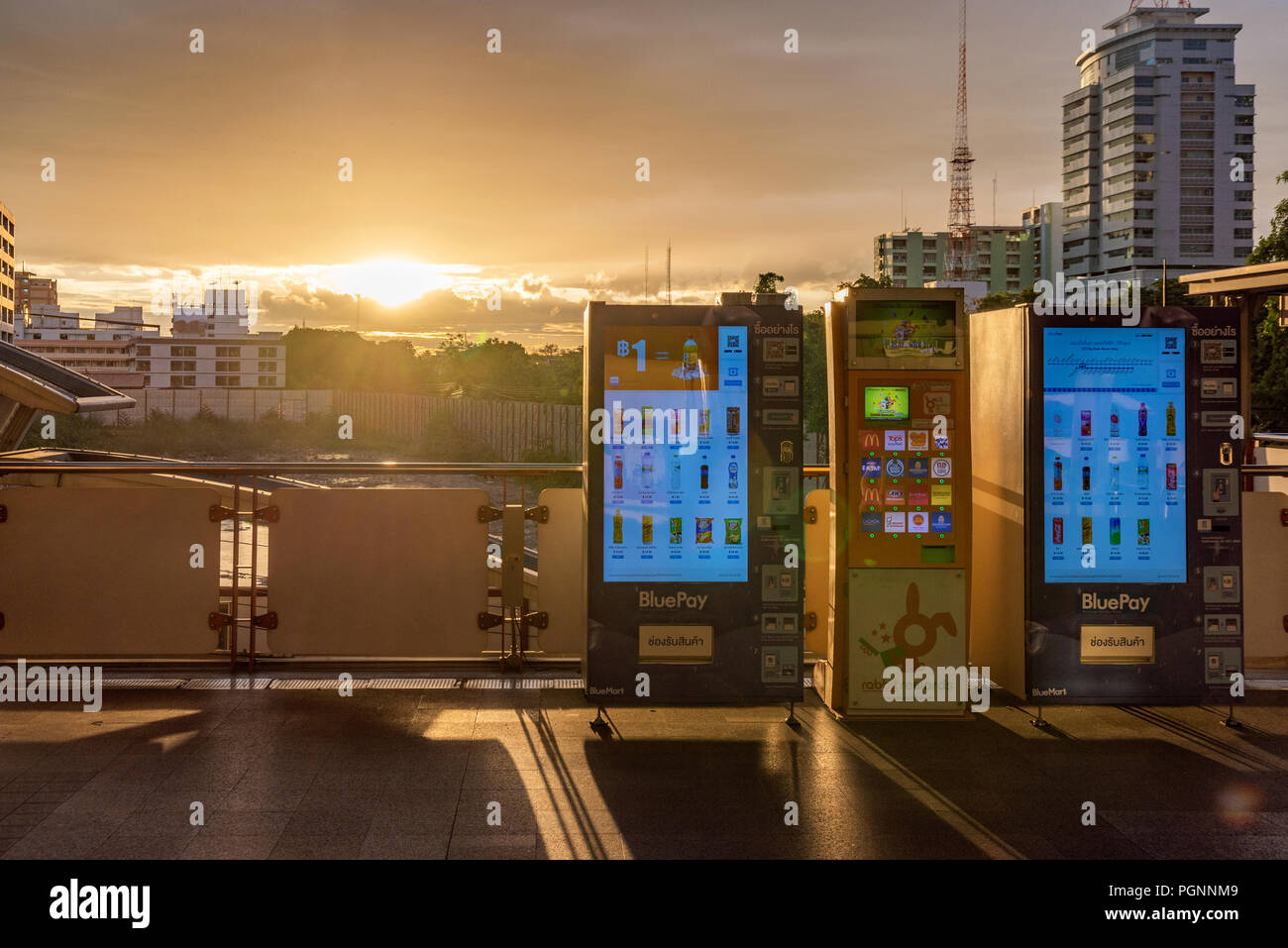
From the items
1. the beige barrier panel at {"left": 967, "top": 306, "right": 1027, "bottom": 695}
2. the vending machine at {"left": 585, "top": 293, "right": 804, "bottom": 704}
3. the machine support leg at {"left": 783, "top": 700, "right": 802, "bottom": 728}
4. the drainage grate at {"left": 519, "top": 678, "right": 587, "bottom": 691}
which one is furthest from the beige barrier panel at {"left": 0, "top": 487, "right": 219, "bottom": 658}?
the beige barrier panel at {"left": 967, "top": 306, "right": 1027, "bottom": 695}

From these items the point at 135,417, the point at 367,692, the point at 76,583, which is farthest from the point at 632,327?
the point at 135,417

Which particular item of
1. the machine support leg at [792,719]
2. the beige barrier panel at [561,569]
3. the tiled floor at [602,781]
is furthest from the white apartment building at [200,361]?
the machine support leg at [792,719]

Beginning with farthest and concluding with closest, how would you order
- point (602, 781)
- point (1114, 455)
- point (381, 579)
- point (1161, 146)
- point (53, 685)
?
point (1161, 146), point (381, 579), point (53, 685), point (1114, 455), point (602, 781)

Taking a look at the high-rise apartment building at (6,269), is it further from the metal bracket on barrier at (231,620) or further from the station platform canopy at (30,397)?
the metal bracket on barrier at (231,620)

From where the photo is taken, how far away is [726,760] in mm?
5250

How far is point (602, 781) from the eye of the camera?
4941 millimetres

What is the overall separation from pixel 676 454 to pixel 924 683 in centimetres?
176

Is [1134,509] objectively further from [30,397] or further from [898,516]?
[30,397]
